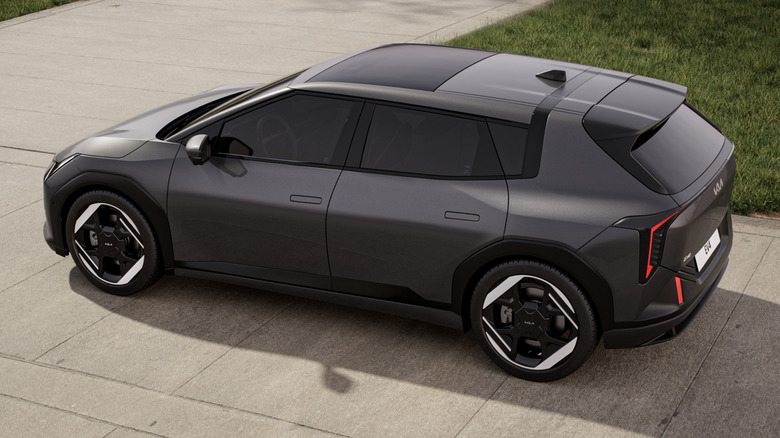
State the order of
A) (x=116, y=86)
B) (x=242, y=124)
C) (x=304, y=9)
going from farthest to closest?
(x=304, y=9) < (x=116, y=86) < (x=242, y=124)

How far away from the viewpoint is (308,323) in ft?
19.6

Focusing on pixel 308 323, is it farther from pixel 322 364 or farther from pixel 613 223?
pixel 613 223

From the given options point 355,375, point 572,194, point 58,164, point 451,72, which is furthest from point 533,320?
point 58,164

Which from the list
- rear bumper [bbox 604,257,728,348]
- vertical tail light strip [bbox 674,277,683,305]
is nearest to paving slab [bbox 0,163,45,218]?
rear bumper [bbox 604,257,728,348]

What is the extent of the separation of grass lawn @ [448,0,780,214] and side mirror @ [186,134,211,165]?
14.2 feet

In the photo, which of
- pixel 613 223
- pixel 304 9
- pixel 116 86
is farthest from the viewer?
pixel 304 9

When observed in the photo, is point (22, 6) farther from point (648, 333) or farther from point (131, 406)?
point (648, 333)

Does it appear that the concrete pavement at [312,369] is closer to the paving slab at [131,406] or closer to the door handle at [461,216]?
the paving slab at [131,406]

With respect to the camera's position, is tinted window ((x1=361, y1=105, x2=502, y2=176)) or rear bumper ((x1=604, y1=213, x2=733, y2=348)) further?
tinted window ((x1=361, y1=105, x2=502, y2=176))

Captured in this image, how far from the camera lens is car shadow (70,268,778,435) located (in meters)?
5.13

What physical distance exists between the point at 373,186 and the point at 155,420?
175 centimetres

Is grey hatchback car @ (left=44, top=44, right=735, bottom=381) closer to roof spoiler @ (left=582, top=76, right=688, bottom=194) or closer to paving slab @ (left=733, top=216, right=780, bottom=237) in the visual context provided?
roof spoiler @ (left=582, top=76, right=688, bottom=194)

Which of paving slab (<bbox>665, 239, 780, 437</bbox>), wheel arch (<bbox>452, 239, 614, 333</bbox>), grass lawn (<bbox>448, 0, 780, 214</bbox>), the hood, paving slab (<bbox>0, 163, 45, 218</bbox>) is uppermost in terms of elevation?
the hood

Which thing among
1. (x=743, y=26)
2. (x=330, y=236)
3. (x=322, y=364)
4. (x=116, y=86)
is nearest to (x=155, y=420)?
(x=322, y=364)
